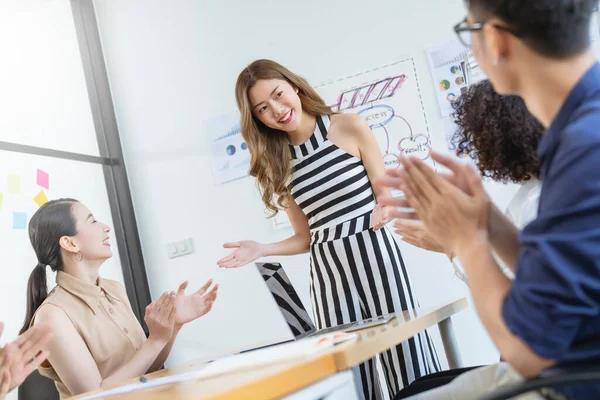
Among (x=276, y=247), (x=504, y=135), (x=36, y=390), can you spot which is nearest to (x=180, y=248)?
(x=36, y=390)

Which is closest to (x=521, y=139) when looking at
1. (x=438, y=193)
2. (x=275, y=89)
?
(x=438, y=193)

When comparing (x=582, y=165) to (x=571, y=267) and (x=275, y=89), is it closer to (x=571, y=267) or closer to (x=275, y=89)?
(x=571, y=267)

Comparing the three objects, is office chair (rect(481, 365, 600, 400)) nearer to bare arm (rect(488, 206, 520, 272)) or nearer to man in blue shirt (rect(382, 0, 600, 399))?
man in blue shirt (rect(382, 0, 600, 399))

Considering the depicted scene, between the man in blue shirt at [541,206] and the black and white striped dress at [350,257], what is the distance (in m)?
0.90

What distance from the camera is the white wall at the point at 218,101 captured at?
309 cm

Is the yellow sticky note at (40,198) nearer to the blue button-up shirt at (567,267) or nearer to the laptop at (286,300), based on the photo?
the laptop at (286,300)

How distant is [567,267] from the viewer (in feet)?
2.17

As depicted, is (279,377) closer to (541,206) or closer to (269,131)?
(541,206)

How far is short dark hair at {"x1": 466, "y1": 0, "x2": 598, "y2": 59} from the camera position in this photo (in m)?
0.76

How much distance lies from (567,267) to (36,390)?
2.06m

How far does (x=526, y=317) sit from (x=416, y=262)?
2.43m

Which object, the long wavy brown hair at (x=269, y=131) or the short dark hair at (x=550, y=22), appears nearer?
the short dark hair at (x=550, y=22)

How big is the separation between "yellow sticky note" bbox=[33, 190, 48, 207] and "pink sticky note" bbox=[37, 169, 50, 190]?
4cm

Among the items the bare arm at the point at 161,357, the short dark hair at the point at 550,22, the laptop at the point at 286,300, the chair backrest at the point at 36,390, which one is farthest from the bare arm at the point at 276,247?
the short dark hair at the point at 550,22
